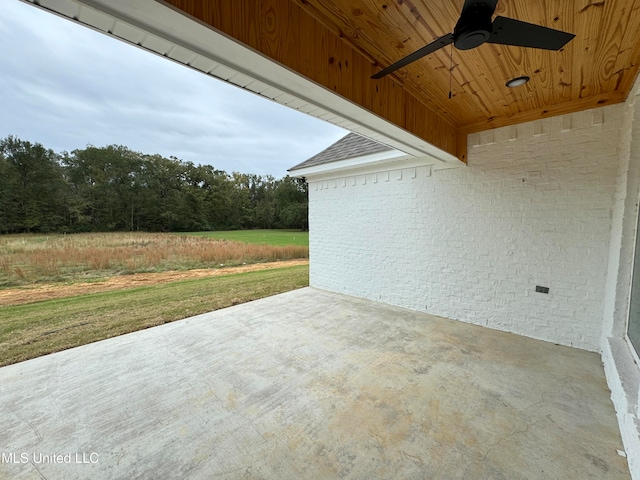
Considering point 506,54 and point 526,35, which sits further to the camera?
point 506,54

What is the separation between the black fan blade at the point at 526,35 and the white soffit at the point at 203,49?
35.5 inches

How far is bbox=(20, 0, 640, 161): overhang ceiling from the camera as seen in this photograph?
1304 millimetres

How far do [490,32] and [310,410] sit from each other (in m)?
2.49

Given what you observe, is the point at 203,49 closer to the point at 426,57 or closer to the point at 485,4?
the point at 485,4

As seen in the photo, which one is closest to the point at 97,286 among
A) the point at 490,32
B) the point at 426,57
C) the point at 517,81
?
the point at 426,57

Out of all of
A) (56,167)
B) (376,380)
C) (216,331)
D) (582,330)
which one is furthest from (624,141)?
(56,167)

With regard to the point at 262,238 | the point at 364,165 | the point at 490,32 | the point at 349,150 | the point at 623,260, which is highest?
the point at 349,150

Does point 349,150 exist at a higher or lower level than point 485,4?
higher

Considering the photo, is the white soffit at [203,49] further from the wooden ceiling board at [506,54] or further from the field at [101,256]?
the field at [101,256]

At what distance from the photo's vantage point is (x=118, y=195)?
10.4m

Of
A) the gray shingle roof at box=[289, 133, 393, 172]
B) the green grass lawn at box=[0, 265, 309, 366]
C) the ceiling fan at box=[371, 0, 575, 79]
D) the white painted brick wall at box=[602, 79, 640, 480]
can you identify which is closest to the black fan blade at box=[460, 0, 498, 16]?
the ceiling fan at box=[371, 0, 575, 79]

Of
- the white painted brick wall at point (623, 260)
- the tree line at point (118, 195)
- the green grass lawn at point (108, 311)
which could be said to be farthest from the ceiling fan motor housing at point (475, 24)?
the tree line at point (118, 195)

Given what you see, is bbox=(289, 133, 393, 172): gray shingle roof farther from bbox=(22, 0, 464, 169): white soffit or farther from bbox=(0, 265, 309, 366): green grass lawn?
bbox=(0, 265, 309, 366): green grass lawn

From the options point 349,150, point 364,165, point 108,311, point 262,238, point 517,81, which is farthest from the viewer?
point 262,238
